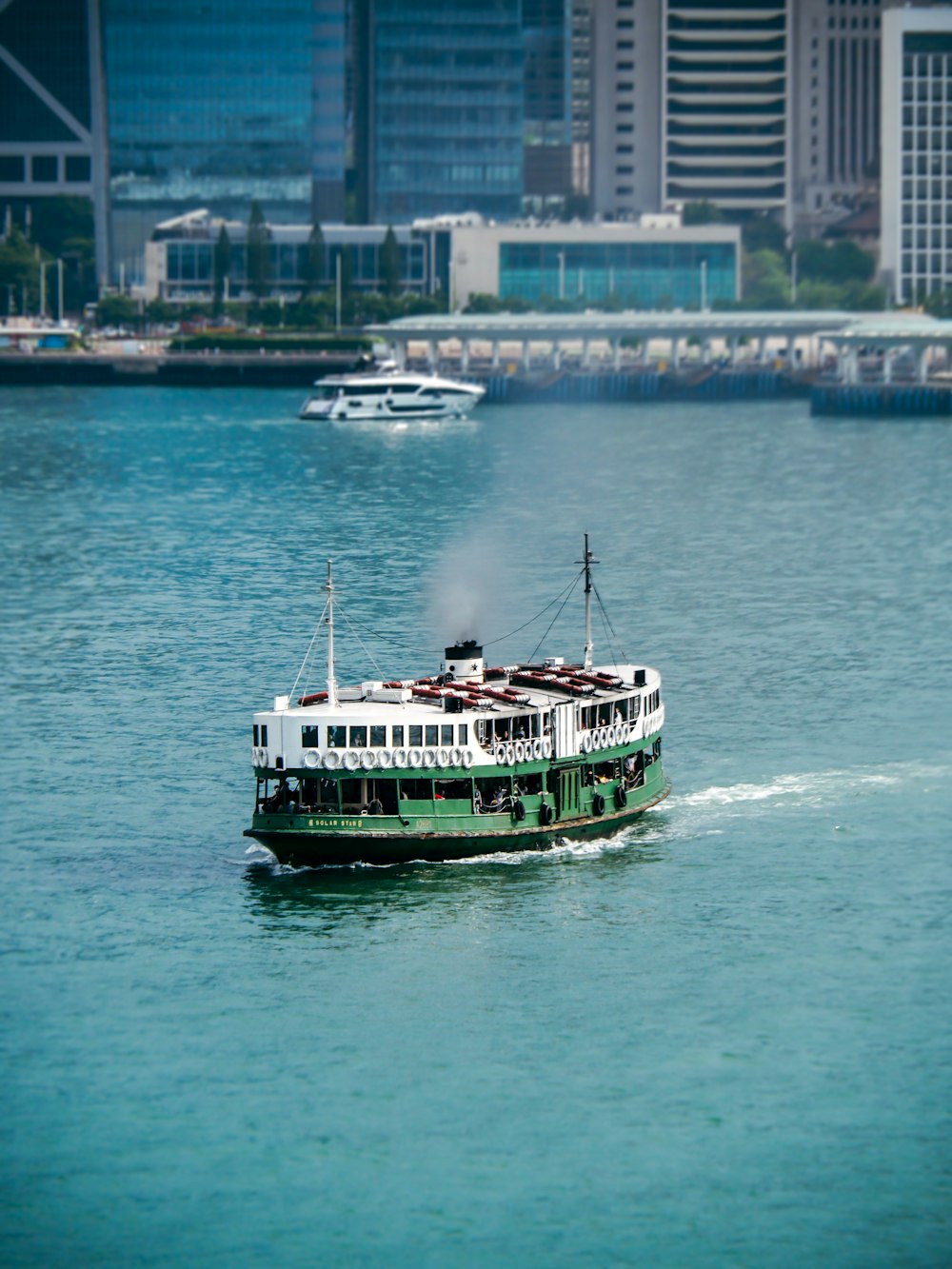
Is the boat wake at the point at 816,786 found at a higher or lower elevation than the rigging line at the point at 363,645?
lower

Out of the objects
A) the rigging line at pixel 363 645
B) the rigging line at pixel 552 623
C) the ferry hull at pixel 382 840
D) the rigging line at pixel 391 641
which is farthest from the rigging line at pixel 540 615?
the ferry hull at pixel 382 840

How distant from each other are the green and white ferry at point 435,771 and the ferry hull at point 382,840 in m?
0.03

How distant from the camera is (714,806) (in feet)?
210

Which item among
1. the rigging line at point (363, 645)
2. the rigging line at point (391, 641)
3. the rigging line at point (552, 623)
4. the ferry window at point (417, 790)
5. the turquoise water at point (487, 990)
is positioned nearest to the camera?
the turquoise water at point (487, 990)

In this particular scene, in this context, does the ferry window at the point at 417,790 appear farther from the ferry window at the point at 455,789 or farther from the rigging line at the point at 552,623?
the rigging line at the point at 552,623

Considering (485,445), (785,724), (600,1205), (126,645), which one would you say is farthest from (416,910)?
(485,445)

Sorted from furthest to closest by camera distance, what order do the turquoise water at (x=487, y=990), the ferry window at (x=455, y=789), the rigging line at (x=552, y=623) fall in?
1. the rigging line at (x=552, y=623)
2. the ferry window at (x=455, y=789)
3. the turquoise water at (x=487, y=990)

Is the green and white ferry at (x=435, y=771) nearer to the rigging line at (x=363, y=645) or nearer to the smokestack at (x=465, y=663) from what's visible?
the smokestack at (x=465, y=663)

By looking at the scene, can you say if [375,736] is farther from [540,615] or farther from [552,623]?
[540,615]

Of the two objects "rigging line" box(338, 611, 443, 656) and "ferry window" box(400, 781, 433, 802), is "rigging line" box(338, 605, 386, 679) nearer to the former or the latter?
"rigging line" box(338, 611, 443, 656)

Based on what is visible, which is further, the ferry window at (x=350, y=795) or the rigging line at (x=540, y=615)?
the rigging line at (x=540, y=615)

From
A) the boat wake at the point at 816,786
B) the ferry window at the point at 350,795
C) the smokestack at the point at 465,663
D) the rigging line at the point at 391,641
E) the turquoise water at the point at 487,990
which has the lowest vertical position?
the turquoise water at the point at 487,990

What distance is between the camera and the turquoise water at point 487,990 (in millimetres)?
41656

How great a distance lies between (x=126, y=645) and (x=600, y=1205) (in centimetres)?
5217
